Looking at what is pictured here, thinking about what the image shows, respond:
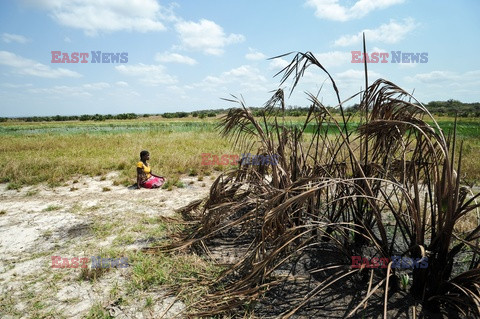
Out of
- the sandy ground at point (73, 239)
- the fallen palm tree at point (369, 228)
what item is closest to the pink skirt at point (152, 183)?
the sandy ground at point (73, 239)

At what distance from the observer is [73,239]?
3.63 m

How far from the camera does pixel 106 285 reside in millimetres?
2566

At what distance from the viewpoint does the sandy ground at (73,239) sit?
7.54 ft

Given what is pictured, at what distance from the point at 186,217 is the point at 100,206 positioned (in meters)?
1.98

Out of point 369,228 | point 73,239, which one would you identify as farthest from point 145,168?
point 369,228

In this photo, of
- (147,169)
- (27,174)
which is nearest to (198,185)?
(147,169)

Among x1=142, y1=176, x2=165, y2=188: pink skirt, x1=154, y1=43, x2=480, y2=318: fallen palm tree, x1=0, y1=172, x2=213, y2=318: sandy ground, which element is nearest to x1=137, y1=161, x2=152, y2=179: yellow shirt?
x1=142, y1=176, x2=165, y2=188: pink skirt

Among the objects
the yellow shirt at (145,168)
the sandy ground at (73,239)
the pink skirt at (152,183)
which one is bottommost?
the sandy ground at (73,239)

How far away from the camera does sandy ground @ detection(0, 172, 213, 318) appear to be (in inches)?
90.4

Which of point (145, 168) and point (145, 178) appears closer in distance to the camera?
point (145, 178)

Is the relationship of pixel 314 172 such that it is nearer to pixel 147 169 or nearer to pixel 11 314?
pixel 11 314

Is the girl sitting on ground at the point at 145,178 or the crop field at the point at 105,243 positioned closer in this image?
the crop field at the point at 105,243

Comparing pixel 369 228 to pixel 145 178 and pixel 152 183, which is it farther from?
pixel 145 178

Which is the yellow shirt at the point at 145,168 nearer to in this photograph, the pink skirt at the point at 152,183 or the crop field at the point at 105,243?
the pink skirt at the point at 152,183
